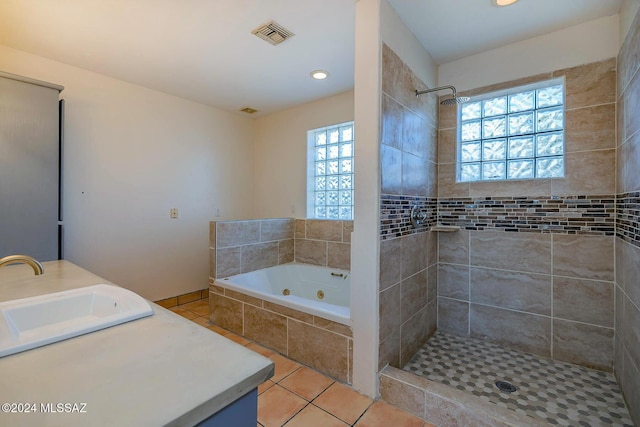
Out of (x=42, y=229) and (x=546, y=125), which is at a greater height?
(x=546, y=125)

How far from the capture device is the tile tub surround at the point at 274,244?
2748 mm

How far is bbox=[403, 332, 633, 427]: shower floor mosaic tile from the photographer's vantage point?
5.18 ft

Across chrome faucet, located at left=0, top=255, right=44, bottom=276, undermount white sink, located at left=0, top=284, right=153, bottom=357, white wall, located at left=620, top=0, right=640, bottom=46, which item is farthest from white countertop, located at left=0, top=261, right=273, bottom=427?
white wall, located at left=620, top=0, right=640, bottom=46

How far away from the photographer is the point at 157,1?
179 centimetres

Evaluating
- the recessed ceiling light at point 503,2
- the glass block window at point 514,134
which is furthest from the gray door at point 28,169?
the glass block window at point 514,134

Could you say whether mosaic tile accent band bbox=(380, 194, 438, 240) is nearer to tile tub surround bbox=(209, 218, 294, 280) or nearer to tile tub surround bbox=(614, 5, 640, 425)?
tile tub surround bbox=(614, 5, 640, 425)

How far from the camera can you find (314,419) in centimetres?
158

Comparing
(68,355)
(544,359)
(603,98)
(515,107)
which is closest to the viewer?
(68,355)

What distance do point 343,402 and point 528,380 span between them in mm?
1225

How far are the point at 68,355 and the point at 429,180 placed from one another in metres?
2.39

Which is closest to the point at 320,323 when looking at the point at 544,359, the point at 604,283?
the point at 544,359

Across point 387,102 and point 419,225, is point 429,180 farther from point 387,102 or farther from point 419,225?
point 387,102

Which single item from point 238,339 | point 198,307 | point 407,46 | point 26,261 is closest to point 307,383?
point 238,339

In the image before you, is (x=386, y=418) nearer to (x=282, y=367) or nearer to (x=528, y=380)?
(x=282, y=367)
